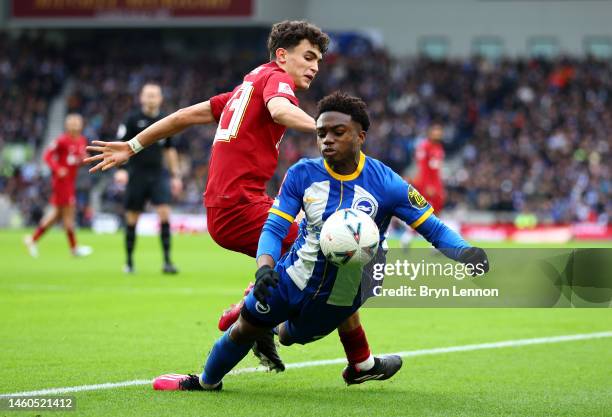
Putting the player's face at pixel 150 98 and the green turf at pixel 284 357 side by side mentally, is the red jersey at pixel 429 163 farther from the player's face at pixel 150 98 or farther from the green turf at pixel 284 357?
the green turf at pixel 284 357

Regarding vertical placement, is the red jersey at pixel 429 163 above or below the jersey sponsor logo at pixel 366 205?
below

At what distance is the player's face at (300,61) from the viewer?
22.7 ft

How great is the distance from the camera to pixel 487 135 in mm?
39594

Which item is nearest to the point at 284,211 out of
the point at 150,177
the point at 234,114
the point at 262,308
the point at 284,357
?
the point at 262,308

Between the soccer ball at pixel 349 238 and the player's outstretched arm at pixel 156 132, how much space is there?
6.52 ft

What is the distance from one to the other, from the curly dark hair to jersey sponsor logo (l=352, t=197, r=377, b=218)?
5.59 ft

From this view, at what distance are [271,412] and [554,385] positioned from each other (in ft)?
6.72

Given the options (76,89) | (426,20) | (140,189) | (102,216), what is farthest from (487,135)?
(140,189)

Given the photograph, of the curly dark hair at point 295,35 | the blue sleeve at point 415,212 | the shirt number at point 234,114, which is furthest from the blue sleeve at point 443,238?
the curly dark hair at point 295,35

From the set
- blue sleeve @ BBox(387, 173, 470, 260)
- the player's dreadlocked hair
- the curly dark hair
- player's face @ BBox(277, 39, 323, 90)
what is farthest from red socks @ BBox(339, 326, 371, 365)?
the curly dark hair

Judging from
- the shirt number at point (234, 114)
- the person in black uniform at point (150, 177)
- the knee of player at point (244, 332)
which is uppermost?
the shirt number at point (234, 114)

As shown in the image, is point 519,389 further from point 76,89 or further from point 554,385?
point 76,89

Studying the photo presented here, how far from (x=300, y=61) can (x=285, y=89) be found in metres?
0.56

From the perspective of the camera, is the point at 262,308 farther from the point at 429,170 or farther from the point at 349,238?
the point at 429,170
